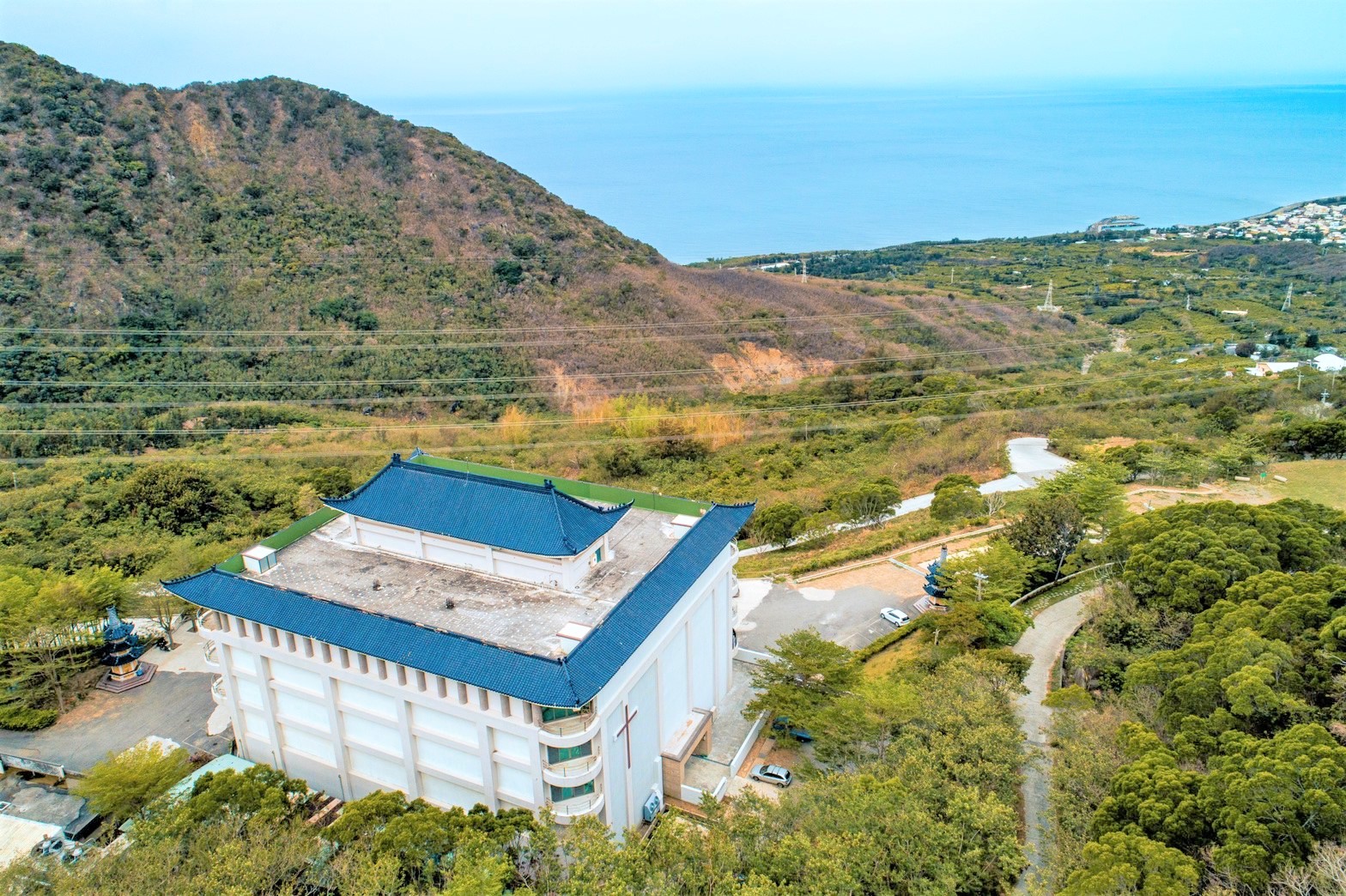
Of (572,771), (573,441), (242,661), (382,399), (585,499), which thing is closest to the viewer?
(572,771)

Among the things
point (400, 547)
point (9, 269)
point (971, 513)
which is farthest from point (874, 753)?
point (9, 269)

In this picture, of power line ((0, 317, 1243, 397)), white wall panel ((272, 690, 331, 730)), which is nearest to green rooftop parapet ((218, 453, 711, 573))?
white wall panel ((272, 690, 331, 730))

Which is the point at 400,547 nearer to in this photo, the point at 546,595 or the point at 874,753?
the point at 546,595

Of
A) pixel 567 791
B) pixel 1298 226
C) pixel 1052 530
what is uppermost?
pixel 1298 226

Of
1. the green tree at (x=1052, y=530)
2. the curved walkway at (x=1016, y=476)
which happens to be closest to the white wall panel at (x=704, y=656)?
the curved walkway at (x=1016, y=476)

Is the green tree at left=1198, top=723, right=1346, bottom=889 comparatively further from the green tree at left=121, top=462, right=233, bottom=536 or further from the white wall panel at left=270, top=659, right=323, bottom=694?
the green tree at left=121, top=462, right=233, bottom=536

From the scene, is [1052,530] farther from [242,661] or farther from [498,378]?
[498,378]

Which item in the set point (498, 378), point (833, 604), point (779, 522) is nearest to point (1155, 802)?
point (833, 604)
